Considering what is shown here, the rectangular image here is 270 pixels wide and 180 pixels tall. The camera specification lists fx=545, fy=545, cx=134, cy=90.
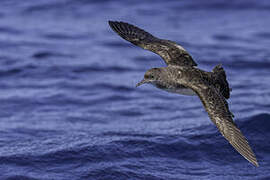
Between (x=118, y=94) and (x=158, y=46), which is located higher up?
(x=158, y=46)

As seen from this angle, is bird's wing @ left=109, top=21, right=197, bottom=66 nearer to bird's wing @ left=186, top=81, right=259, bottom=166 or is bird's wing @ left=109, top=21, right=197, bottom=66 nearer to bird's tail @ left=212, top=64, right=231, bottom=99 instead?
bird's tail @ left=212, top=64, right=231, bottom=99

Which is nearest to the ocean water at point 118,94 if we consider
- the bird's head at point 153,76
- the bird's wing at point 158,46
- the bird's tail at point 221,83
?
the bird's tail at point 221,83

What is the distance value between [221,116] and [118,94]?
21.7 feet

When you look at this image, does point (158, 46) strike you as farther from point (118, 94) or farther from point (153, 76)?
point (118, 94)

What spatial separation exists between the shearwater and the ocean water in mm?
1705

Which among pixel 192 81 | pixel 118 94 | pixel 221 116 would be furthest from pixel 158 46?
pixel 118 94

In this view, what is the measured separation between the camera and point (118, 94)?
14594mm

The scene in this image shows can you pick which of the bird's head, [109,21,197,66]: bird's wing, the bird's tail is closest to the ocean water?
the bird's tail

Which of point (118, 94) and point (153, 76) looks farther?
point (118, 94)

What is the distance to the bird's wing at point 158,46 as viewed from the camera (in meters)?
9.95

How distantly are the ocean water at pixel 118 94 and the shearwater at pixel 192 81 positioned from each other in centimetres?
170

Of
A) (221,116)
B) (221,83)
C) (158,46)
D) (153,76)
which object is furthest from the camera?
(158,46)

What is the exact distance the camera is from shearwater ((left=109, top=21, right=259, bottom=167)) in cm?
805

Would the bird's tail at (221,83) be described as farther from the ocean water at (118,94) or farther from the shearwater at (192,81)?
the ocean water at (118,94)
